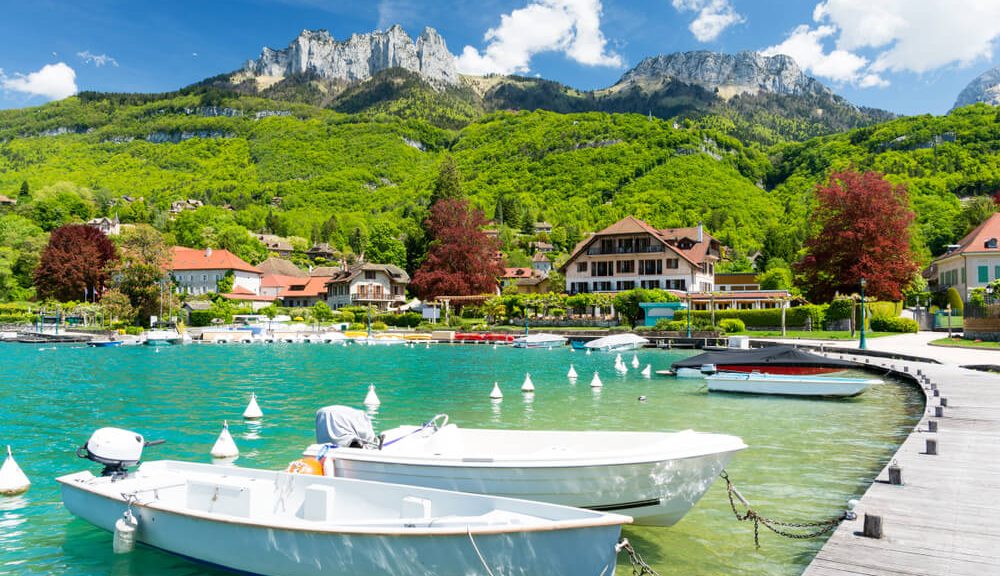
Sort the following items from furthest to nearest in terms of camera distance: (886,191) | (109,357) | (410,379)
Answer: (886,191), (109,357), (410,379)

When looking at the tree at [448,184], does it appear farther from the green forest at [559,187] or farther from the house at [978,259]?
the house at [978,259]

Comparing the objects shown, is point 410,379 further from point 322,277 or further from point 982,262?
point 322,277

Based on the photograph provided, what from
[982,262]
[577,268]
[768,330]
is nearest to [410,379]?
[768,330]

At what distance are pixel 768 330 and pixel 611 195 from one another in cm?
9999

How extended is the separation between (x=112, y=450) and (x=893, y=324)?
55.3 m

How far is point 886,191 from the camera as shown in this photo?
50000 millimetres

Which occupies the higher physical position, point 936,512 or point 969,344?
point 936,512

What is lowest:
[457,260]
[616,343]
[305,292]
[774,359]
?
[616,343]

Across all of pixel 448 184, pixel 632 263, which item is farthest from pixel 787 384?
pixel 448 184

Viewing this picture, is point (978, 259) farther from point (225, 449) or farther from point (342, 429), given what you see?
point (225, 449)

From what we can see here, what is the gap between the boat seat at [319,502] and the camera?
7.37 meters

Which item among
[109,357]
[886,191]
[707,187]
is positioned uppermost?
[707,187]

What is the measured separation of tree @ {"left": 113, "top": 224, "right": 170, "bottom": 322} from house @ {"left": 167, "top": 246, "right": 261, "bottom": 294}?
29.0 m

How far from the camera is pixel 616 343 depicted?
165 ft
